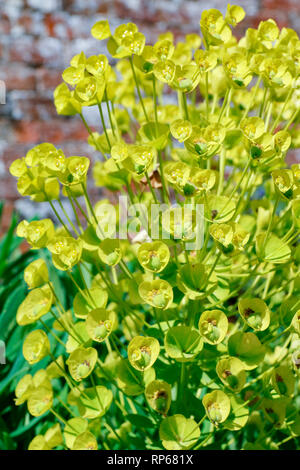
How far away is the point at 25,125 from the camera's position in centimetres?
154

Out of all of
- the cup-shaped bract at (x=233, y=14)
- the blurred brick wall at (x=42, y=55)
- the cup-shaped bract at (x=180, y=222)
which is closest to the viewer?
the cup-shaped bract at (x=180, y=222)

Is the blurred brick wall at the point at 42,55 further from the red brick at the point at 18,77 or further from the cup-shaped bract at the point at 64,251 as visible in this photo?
the cup-shaped bract at the point at 64,251

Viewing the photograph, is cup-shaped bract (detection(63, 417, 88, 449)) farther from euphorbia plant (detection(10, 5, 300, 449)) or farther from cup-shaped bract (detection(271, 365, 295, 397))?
cup-shaped bract (detection(271, 365, 295, 397))

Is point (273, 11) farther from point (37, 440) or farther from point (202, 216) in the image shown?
point (37, 440)

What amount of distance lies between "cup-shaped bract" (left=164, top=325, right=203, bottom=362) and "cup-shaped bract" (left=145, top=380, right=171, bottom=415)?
4 cm

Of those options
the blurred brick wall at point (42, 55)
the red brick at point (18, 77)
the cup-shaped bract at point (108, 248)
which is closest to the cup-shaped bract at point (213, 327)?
the cup-shaped bract at point (108, 248)

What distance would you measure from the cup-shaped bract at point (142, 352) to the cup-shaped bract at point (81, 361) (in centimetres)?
5

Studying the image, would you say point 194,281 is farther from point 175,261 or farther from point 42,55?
point 42,55

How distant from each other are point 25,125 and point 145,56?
42.1 inches

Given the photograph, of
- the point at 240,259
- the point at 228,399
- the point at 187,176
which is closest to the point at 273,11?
the point at 240,259

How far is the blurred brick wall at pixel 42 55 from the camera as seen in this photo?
1.50 meters

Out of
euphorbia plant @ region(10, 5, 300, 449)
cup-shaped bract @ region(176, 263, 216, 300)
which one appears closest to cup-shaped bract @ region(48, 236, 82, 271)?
euphorbia plant @ region(10, 5, 300, 449)

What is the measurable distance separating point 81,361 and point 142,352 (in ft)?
0.22

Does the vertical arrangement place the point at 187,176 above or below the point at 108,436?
above
